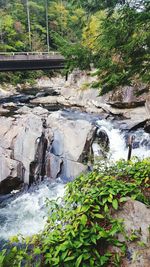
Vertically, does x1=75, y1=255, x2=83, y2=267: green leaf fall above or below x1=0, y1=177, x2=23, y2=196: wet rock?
Result: above

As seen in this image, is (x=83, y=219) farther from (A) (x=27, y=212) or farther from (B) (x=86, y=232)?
(A) (x=27, y=212)

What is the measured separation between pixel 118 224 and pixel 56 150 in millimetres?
7905

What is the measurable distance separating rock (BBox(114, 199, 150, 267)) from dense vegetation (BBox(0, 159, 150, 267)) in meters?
0.07

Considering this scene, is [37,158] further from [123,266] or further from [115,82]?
[123,266]

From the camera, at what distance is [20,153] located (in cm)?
1084

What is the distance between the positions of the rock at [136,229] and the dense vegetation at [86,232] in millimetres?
72

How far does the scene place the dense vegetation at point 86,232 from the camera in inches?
120

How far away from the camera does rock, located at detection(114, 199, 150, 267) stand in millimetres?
3264

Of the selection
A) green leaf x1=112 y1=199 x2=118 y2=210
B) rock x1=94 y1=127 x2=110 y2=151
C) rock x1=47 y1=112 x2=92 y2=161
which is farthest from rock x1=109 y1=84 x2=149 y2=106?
green leaf x1=112 y1=199 x2=118 y2=210

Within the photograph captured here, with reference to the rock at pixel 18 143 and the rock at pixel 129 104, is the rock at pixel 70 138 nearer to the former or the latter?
the rock at pixel 18 143

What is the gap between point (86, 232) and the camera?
10.8 feet

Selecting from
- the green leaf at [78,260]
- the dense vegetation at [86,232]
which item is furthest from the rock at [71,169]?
the green leaf at [78,260]

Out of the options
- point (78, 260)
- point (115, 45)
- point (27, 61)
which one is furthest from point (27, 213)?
point (27, 61)

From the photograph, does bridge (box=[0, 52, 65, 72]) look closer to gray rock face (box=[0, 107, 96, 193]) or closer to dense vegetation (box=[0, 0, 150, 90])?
A: gray rock face (box=[0, 107, 96, 193])
